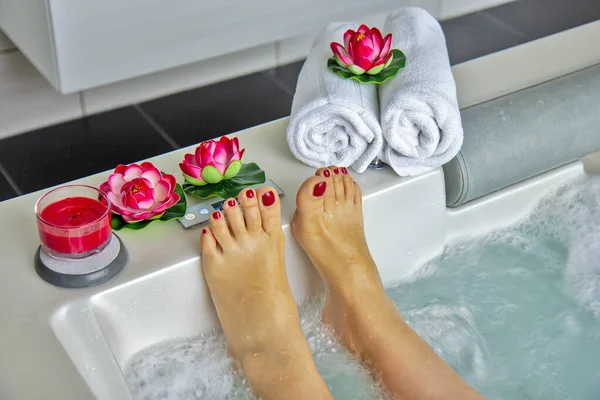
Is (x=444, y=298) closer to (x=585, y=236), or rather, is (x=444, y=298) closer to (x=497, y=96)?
(x=585, y=236)

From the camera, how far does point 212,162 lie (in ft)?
4.59

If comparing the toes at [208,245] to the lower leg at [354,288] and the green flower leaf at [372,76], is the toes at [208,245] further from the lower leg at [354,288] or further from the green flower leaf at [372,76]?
the green flower leaf at [372,76]

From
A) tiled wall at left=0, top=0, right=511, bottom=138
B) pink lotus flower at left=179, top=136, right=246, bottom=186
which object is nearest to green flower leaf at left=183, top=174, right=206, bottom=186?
pink lotus flower at left=179, top=136, right=246, bottom=186

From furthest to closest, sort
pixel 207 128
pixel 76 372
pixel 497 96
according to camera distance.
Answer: pixel 207 128 → pixel 497 96 → pixel 76 372

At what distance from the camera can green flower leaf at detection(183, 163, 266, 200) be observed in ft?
4.66

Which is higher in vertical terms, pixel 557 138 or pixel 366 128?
pixel 366 128

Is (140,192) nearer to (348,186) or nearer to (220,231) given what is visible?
(220,231)

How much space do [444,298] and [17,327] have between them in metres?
0.78

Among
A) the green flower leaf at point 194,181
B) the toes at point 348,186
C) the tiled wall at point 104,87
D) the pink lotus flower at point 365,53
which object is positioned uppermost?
the pink lotus flower at point 365,53

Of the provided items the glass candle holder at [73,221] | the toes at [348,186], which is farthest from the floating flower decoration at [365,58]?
the glass candle holder at [73,221]

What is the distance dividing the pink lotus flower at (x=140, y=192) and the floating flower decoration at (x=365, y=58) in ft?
1.25

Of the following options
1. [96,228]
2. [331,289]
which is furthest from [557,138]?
[96,228]

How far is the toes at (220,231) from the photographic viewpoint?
1345 millimetres

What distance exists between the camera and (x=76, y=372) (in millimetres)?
1130
